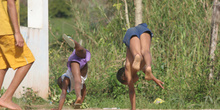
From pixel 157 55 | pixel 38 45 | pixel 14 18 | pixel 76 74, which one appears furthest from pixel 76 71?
pixel 157 55

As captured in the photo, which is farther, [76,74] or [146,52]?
[76,74]

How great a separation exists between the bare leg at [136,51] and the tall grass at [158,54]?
1.91 meters

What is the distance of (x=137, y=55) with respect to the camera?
4.33 meters

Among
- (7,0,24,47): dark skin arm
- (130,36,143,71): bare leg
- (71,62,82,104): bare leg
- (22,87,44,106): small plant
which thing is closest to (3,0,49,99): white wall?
(22,87,44,106): small plant

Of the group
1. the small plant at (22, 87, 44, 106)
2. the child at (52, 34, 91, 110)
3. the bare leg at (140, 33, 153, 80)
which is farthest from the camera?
the small plant at (22, 87, 44, 106)

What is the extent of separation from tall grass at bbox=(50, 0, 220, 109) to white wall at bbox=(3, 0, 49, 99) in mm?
361

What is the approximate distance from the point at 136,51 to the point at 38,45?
8.56 feet

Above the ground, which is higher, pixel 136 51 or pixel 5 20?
pixel 5 20

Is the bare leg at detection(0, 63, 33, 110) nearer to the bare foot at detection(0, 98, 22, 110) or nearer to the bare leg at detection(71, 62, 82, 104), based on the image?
the bare foot at detection(0, 98, 22, 110)

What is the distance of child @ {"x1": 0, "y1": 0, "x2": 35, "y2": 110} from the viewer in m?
4.10

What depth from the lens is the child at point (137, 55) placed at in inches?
169

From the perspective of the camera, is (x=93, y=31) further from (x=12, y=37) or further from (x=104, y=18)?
(x=12, y=37)

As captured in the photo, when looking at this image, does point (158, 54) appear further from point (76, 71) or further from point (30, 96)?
point (76, 71)

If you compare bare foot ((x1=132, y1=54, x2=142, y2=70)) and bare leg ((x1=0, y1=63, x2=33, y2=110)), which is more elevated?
bare foot ((x1=132, y1=54, x2=142, y2=70))
